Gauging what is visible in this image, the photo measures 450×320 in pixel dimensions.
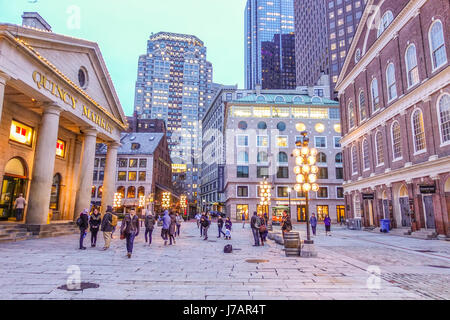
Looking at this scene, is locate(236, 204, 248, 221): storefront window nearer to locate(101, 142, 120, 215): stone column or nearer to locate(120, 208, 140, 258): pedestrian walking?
locate(101, 142, 120, 215): stone column

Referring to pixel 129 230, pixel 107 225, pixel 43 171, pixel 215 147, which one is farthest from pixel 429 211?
pixel 215 147

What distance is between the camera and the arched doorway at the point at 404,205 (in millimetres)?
24297

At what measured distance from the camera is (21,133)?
64.2 feet

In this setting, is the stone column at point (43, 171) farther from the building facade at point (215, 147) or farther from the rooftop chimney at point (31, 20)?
the building facade at point (215, 147)

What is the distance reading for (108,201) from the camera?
2580cm

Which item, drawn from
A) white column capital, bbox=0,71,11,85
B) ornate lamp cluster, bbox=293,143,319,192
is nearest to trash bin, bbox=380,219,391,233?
ornate lamp cluster, bbox=293,143,319,192

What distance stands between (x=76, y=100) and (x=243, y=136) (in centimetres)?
3529

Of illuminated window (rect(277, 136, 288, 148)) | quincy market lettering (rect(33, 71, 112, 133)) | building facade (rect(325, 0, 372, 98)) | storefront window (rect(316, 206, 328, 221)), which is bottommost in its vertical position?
storefront window (rect(316, 206, 328, 221))

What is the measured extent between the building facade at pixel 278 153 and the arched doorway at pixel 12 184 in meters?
34.7

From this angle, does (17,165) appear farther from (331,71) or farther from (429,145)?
(331,71)

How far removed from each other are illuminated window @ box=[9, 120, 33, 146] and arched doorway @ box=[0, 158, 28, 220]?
4.57ft

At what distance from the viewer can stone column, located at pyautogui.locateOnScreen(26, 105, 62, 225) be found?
1655 centimetres

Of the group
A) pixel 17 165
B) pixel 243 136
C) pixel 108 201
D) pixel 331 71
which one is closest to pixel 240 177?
pixel 243 136

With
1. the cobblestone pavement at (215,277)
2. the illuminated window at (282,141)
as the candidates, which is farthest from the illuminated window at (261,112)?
the cobblestone pavement at (215,277)
